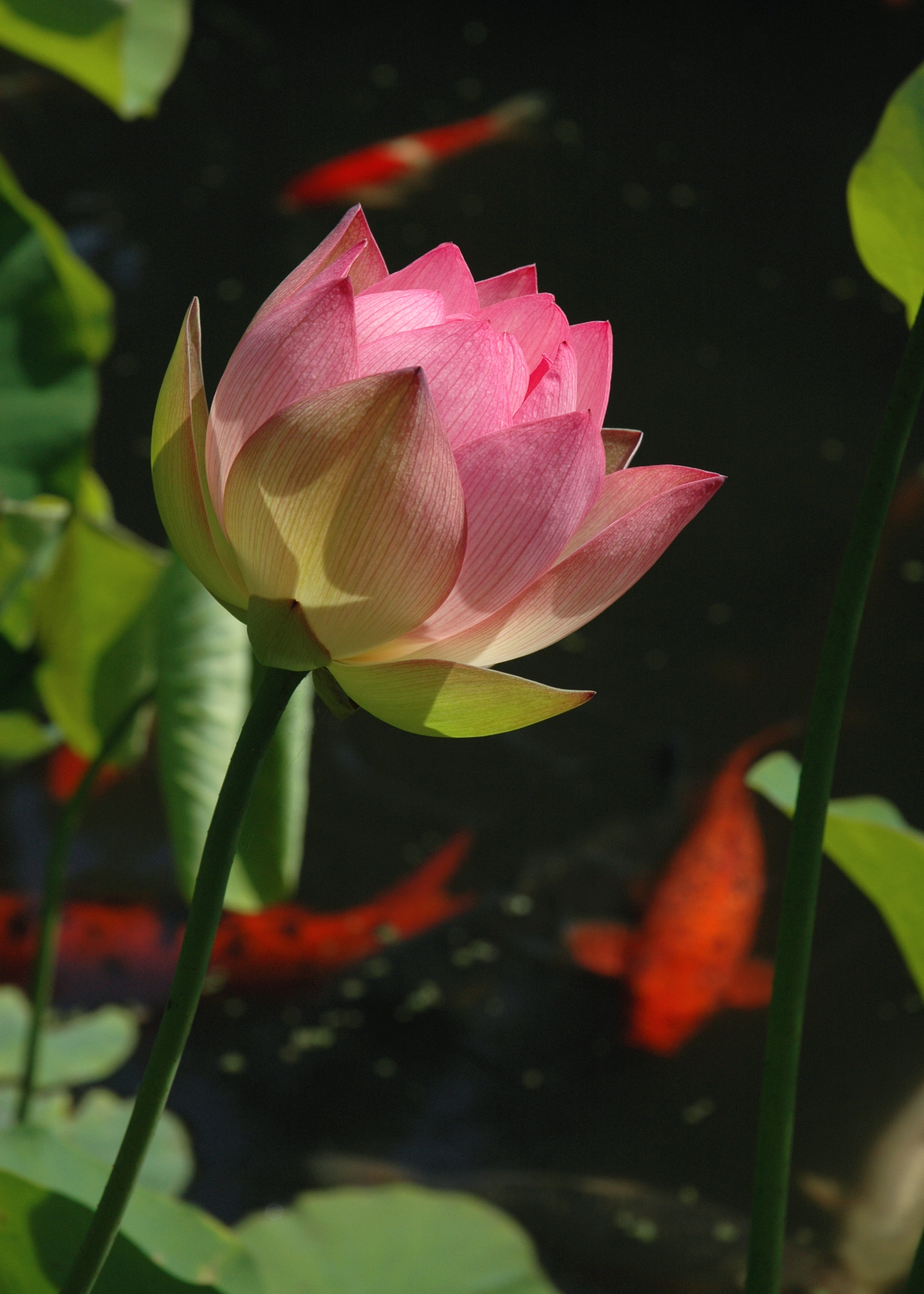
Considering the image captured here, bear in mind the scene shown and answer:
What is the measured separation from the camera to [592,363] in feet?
0.53

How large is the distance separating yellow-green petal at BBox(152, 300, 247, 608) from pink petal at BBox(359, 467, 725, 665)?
1.0 inches

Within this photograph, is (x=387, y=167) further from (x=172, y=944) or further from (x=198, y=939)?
(x=198, y=939)

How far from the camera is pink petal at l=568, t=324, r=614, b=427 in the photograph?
0.53 ft

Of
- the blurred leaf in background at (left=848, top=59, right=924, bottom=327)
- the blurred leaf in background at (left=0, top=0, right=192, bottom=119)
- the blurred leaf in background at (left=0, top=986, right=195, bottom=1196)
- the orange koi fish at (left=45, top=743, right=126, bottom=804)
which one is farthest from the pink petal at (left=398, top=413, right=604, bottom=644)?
the orange koi fish at (left=45, top=743, right=126, bottom=804)

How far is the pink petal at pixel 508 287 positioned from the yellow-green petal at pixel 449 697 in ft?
0.23

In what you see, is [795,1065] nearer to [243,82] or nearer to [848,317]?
[848,317]

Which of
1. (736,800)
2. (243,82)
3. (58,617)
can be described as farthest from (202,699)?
(243,82)

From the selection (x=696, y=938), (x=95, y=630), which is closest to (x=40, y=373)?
(x=95, y=630)

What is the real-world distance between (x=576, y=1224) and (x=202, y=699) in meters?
0.61

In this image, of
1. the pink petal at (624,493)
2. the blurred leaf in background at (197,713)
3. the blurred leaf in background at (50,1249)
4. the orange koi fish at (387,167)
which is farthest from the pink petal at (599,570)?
the orange koi fish at (387,167)

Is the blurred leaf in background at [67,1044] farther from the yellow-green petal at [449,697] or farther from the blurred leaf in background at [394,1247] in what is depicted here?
the yellow-green petal at [449,697]

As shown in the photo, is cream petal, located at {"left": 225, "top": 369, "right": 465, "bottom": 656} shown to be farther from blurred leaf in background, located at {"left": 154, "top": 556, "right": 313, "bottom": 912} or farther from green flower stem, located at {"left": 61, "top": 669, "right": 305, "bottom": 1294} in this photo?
blurred leaf in background, located at {"left": 154, "top": 556, "right": 313, "bottom": 912}

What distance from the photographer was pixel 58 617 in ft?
1.97

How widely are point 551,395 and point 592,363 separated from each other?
19mm
